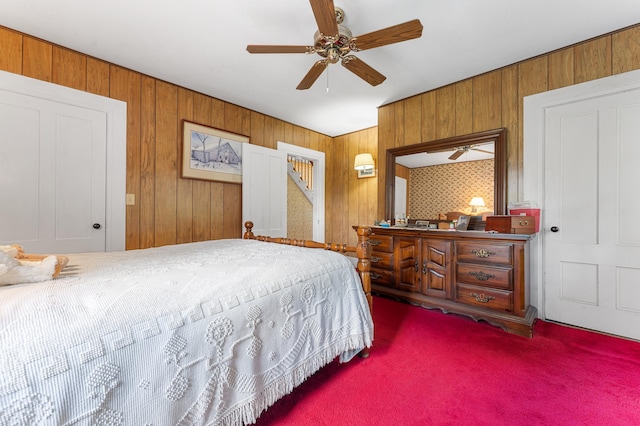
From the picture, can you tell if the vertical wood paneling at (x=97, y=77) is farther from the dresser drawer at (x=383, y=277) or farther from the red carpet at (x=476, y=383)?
the dresser drawer at (x=383, y=277)

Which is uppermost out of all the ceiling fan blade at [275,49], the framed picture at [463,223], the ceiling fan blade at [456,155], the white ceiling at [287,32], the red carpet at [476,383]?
the white ceiling at [287,32]

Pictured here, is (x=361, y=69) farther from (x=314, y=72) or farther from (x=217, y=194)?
(x=217, y=194)

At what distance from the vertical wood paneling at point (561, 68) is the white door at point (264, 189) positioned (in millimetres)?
3161

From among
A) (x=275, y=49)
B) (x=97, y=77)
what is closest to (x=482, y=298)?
(x=275, y=49)

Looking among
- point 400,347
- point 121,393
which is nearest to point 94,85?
point 121,393

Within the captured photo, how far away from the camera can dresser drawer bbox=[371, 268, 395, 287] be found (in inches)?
118

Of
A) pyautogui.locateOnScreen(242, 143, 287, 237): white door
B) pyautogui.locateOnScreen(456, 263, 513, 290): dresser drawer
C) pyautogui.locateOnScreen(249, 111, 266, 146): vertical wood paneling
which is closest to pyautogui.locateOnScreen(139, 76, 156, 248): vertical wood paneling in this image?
pyautogui.locateOnScreen(242, 143, 287, 237): white door

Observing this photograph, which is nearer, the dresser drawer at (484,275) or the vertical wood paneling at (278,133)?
the dresser drawer at (484,275)

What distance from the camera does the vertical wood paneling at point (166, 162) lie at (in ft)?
9.56

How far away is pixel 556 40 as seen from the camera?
2273 millimetres

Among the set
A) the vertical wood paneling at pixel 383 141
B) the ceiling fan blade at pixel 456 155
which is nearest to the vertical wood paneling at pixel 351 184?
the vertical wood paneling at pixel 383 141

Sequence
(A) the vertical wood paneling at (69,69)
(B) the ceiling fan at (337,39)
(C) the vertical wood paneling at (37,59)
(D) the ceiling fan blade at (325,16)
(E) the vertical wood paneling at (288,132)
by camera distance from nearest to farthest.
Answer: (D) the ceiling fan blade at (325,16), (B) the ceiling fan at (337,39), (C) the vertical wood paneling at (37,59), (A) the vertical wood paneling at (69,69), (E) the vertical wood paneling at (288,132)

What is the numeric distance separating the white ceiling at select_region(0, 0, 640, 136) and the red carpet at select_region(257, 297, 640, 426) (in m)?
2.46

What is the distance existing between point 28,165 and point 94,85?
2.98 feet
